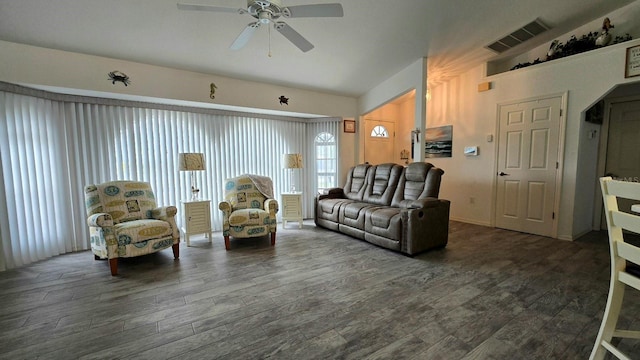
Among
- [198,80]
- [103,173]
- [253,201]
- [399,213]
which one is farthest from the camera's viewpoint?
[253,201]

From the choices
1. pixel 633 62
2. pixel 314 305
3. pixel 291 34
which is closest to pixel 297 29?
pixel 291 34

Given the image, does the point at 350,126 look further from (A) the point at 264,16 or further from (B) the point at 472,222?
(A) the point at 264,16

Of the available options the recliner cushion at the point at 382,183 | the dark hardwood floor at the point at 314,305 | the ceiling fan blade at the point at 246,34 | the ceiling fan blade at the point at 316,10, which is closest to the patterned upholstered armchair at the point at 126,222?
the dark hardwood floor at the point at 314,305

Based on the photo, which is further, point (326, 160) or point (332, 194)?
point (326, 160)

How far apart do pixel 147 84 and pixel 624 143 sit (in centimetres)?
725

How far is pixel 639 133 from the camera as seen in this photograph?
4.02m

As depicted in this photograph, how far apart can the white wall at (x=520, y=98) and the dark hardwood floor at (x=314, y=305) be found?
1.09m

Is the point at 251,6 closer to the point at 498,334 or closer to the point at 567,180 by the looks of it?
the point at 498,334

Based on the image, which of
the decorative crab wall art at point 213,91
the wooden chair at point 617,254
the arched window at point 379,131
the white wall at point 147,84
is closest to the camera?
the wooden chair at point 617,254

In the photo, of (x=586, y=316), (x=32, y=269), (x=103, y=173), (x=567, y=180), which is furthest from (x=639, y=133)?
(x=32, y=269)

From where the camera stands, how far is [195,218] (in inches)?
154

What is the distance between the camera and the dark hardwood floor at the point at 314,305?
1.73 meters

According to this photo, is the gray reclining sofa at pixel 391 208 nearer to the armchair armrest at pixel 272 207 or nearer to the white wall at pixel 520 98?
the armchair armrest at pixel 272 207

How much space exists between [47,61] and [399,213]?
460 cm
